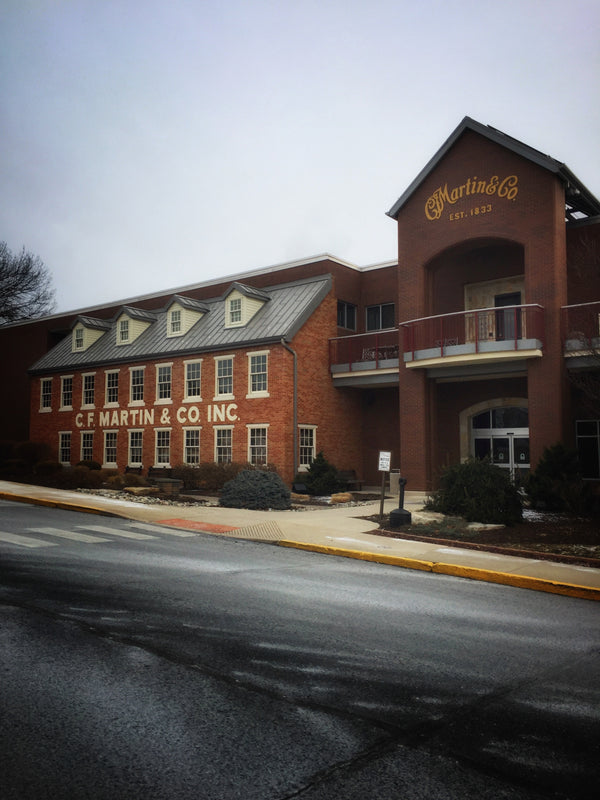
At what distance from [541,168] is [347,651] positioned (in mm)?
20402

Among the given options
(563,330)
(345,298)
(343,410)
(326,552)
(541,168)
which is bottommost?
(326,552)

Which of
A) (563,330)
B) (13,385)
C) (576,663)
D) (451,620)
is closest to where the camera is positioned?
(576,663)

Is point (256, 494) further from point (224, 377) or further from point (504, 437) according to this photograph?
point (504, 437)

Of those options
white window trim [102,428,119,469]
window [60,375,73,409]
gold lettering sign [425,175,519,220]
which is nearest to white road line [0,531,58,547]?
gold lettering sign [425,175,519,220]

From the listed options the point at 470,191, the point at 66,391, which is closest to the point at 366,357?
the point at 470,191

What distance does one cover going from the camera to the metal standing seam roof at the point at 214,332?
92.3ft

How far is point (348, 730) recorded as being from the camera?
171 inches

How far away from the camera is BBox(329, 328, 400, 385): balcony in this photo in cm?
2708

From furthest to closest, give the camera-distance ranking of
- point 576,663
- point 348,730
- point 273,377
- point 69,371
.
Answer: point 69,371
point 273,377
point 576,663
point 348,730

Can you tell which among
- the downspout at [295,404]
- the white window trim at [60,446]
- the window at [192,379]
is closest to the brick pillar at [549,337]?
the downspout at [295,404]

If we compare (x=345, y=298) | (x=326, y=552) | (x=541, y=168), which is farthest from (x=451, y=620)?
(x=345, y=298)

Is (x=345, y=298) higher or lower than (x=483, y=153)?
lower

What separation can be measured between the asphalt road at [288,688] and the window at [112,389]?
81.8ft

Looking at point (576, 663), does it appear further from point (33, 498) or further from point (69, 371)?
point (69, 371)
